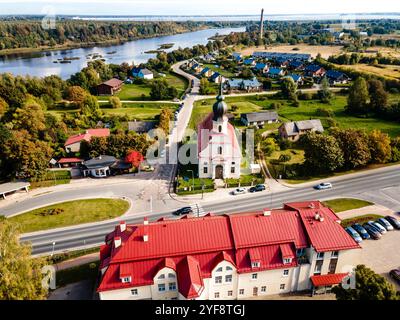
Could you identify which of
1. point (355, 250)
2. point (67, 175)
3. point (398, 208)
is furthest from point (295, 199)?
point (67, 175)

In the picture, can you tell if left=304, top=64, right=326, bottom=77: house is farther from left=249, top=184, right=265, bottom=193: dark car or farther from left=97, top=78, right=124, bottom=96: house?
left=249, top=184, right=265, bottom=193: dark car

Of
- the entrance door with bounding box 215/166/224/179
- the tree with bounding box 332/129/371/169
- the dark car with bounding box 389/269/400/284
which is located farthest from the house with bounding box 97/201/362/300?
the tree with bounding box 332/129/371/169

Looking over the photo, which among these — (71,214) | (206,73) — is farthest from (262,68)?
(71,214)

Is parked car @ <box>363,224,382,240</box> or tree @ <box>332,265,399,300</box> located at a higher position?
tree @ <box>332,265,399,300</box>

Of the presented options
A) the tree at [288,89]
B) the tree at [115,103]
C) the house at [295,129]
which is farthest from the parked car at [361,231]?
the tree at [115,103]

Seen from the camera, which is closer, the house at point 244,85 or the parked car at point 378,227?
the parked car at point 378,227

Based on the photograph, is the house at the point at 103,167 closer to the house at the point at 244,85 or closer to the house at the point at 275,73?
the house at the point at 244,85
